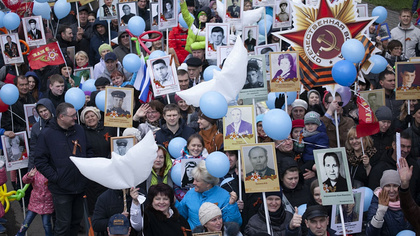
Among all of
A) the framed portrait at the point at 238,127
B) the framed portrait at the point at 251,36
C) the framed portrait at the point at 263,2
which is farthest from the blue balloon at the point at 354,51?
the framed portrait at the point at 263,2

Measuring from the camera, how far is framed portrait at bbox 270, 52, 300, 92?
7.15 metres

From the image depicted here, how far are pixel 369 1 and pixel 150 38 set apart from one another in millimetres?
11334

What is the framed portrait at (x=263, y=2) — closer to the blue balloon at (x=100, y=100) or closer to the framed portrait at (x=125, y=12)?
the framed portrait at (x=125, y=12)

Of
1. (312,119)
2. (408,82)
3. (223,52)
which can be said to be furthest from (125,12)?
(408,82)

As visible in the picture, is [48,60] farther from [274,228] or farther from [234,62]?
[274,228]

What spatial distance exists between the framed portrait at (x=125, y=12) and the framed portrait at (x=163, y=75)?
2.51 metres

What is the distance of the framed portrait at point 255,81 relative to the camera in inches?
277

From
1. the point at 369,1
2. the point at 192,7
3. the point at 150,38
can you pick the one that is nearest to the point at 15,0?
the point at 150,38

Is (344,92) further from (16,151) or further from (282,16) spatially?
(16,151)

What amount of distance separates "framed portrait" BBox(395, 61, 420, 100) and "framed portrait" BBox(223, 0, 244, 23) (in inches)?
128

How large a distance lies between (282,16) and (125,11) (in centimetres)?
283

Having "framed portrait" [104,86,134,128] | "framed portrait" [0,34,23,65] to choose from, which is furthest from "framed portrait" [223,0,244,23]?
"framed portrait" [0,34,23,65]

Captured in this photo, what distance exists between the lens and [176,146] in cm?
756

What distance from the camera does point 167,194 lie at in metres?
6.10
